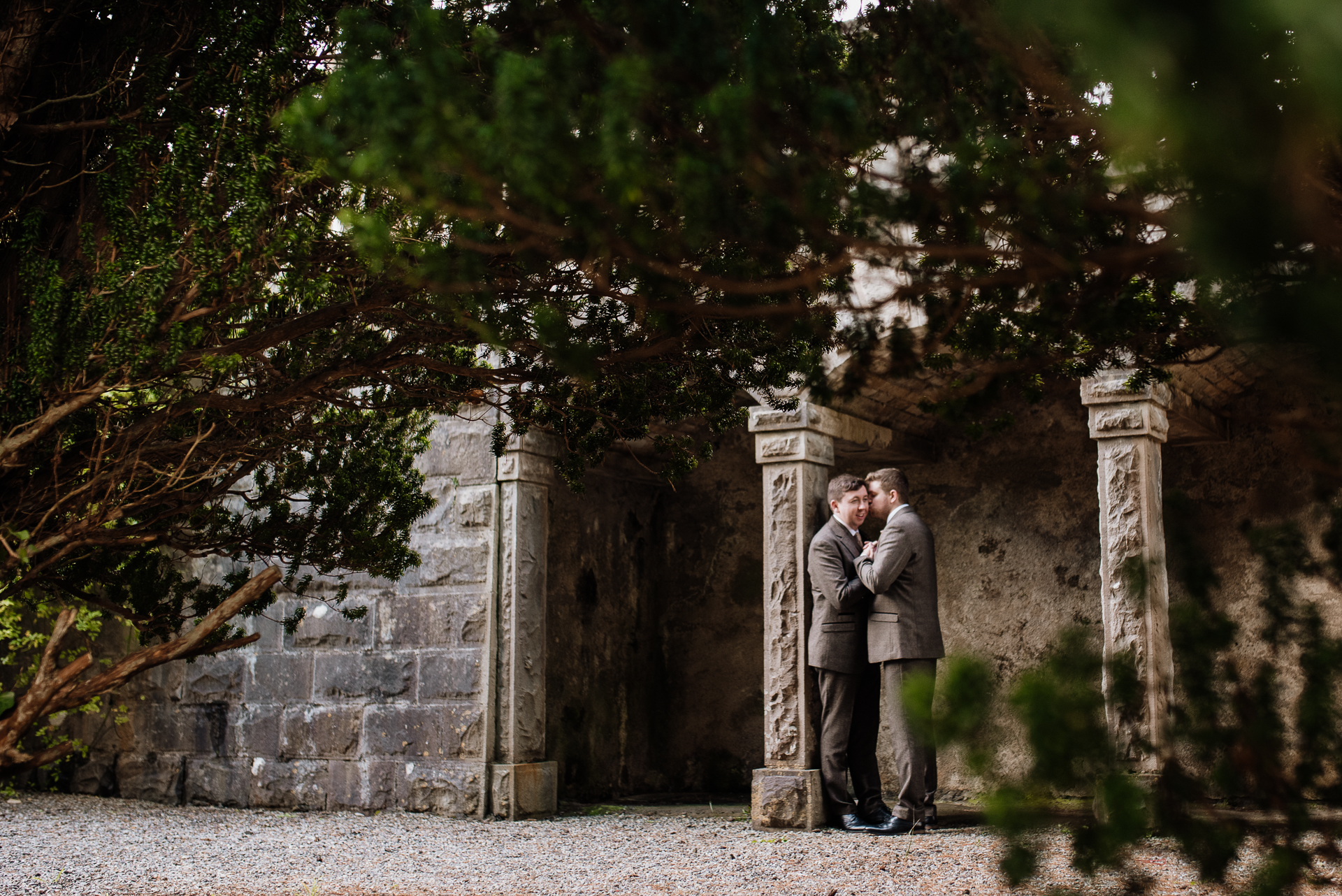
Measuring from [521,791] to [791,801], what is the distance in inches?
57.8

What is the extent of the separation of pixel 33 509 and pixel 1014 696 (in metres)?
2.78

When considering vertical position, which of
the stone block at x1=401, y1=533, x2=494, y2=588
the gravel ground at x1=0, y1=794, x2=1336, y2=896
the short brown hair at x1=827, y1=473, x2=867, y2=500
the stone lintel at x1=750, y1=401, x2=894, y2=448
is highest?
the stone lintel at x1=750, y1=401, x2=894, y2=448

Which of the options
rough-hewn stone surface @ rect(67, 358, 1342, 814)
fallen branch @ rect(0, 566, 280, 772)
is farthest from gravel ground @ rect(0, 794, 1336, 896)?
fallen branch @ rect(0, 566, 280, 772)

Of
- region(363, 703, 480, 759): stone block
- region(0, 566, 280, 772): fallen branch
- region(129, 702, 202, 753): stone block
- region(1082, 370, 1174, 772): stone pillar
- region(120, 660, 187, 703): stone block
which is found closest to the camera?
region(0, 566, 280, 772): fallen branch

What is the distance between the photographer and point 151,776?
7.61 meters

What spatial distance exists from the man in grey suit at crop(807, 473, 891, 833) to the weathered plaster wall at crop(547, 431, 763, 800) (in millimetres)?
2290

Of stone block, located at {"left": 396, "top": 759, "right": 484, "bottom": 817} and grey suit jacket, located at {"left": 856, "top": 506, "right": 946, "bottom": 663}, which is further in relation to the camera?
stone block, located at {"left": 396, "top": 759, "right": 484, "bottom": 817}

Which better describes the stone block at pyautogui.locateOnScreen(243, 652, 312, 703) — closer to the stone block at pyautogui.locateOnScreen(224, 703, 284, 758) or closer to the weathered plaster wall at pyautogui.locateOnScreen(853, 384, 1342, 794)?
the stone block at pyautogui.locateOnScreen(224, 703, 284, 758)

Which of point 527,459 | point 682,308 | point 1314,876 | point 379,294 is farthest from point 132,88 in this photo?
point 527,459

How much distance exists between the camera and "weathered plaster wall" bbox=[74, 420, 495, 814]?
6.79m

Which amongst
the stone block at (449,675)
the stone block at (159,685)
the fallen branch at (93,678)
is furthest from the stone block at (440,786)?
the fallen branch at (93,678)

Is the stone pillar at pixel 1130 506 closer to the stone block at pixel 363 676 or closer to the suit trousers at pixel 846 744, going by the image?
the suit trousers at pixel 846 744

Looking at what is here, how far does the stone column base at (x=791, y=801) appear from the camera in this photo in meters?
6.06

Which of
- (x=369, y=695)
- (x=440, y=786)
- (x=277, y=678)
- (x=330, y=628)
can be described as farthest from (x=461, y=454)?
(x=440, y=786)
